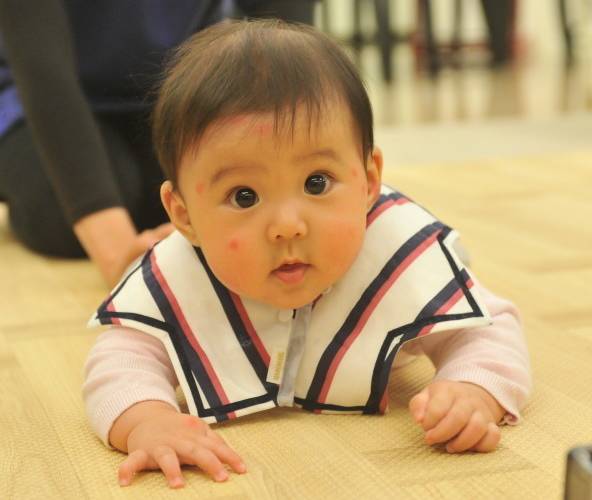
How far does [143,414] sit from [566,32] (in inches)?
194

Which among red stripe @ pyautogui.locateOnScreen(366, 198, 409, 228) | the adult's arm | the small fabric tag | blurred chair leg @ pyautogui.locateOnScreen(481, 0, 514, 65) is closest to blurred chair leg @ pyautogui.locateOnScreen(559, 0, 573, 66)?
blurred chair leg @ pyautogui.locateOnScreen(481, 0, 514, 65)

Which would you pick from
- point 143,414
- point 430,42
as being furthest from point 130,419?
point 430,42

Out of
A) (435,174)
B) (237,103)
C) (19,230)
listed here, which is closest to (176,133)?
(237,103)

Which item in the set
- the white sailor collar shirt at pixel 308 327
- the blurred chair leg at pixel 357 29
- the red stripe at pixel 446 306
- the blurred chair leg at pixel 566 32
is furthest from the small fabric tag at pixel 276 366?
the blurred chair leg at pixel 566 32

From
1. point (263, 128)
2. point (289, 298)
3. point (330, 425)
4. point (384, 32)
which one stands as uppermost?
point (263, 128)

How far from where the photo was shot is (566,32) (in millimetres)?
5188

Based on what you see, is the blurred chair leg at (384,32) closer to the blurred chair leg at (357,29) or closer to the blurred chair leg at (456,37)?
the blurred chair leg at (357,29)

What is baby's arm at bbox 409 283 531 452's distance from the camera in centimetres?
64

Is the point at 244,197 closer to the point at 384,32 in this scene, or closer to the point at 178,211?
the point at 178,211

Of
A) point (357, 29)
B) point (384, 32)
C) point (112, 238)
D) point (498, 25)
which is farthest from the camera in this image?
point (357, 29)

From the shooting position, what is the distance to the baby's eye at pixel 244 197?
65 centimetres

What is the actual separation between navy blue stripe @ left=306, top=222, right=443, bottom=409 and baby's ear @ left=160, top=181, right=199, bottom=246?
0.12 m

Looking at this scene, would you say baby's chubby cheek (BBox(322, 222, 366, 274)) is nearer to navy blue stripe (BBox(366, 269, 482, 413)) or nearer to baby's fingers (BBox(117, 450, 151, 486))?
navy blue stripe (BBox(366, 269, 482, 413))

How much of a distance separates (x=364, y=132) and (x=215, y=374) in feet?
0.68
